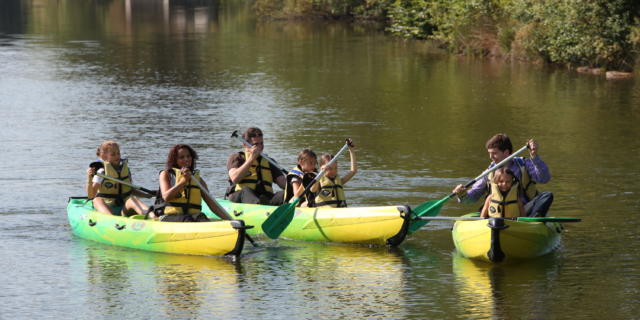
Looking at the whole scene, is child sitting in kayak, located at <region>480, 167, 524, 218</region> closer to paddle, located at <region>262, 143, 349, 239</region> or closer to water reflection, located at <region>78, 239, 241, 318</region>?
paddle, located at <region>262, 143, 349, 239</region>

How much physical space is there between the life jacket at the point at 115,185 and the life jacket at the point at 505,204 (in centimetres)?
404

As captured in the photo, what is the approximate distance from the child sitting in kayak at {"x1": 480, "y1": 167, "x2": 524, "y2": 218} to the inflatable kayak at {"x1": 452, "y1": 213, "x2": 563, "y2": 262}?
10.1 inches

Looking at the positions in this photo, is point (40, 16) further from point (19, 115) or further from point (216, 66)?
point (19, 115)

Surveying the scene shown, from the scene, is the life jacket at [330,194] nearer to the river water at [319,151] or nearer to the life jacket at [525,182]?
the river water at [319,151]

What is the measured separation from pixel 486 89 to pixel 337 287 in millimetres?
17606

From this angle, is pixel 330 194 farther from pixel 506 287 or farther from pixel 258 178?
pixel 506 287

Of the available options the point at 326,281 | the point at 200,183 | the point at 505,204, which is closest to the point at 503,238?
the point at 505,204

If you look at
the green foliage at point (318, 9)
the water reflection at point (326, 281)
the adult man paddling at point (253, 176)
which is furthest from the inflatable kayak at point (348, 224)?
the green foliage at point (318, 9)

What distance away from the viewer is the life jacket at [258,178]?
12367 millimetres

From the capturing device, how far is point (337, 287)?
10.0m

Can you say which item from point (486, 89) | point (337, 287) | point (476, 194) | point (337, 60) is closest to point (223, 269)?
point (337, 287)

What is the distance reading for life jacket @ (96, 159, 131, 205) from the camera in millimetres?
11820

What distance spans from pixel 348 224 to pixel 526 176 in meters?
1.87

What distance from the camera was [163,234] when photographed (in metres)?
11.0
